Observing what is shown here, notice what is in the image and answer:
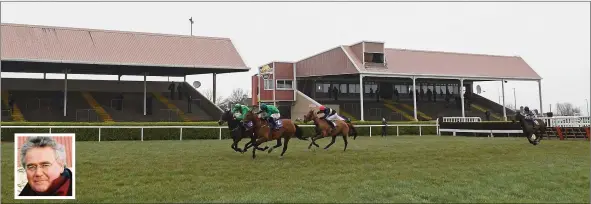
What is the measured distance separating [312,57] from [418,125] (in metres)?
12.9

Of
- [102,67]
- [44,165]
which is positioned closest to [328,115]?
[44,165]

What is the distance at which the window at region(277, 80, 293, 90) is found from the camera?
38.8 meters

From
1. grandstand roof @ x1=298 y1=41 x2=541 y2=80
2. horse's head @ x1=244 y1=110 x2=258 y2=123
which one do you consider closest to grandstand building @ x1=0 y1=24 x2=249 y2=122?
grandstand roof @ x1=298 y1=41 x2=541 y2=80

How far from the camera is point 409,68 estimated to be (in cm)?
3653

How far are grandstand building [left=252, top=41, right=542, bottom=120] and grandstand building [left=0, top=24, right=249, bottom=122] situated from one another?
7334 millimetres

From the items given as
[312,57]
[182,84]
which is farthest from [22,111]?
[312,57]

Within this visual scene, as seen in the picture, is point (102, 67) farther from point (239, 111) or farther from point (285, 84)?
point (239, 111)

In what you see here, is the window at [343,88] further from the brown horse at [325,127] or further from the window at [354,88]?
the brown horse at [325,127]

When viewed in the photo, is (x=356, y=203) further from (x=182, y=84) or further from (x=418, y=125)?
(x=182, y=84)

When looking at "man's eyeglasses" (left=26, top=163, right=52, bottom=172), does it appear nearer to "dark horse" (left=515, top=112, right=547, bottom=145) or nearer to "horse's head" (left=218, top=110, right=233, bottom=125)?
"horse's head" (left=218, top=110, right=233, bottom=125)

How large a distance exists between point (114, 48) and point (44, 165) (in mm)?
24952

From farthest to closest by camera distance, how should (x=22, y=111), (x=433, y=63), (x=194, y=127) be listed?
(x=433, y=63) → (x=22, y=111) → (x=194, y=127)

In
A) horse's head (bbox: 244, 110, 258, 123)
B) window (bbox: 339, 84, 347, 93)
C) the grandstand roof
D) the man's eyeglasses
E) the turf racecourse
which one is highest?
the grandstand roof

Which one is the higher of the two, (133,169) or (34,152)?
(34,152)
